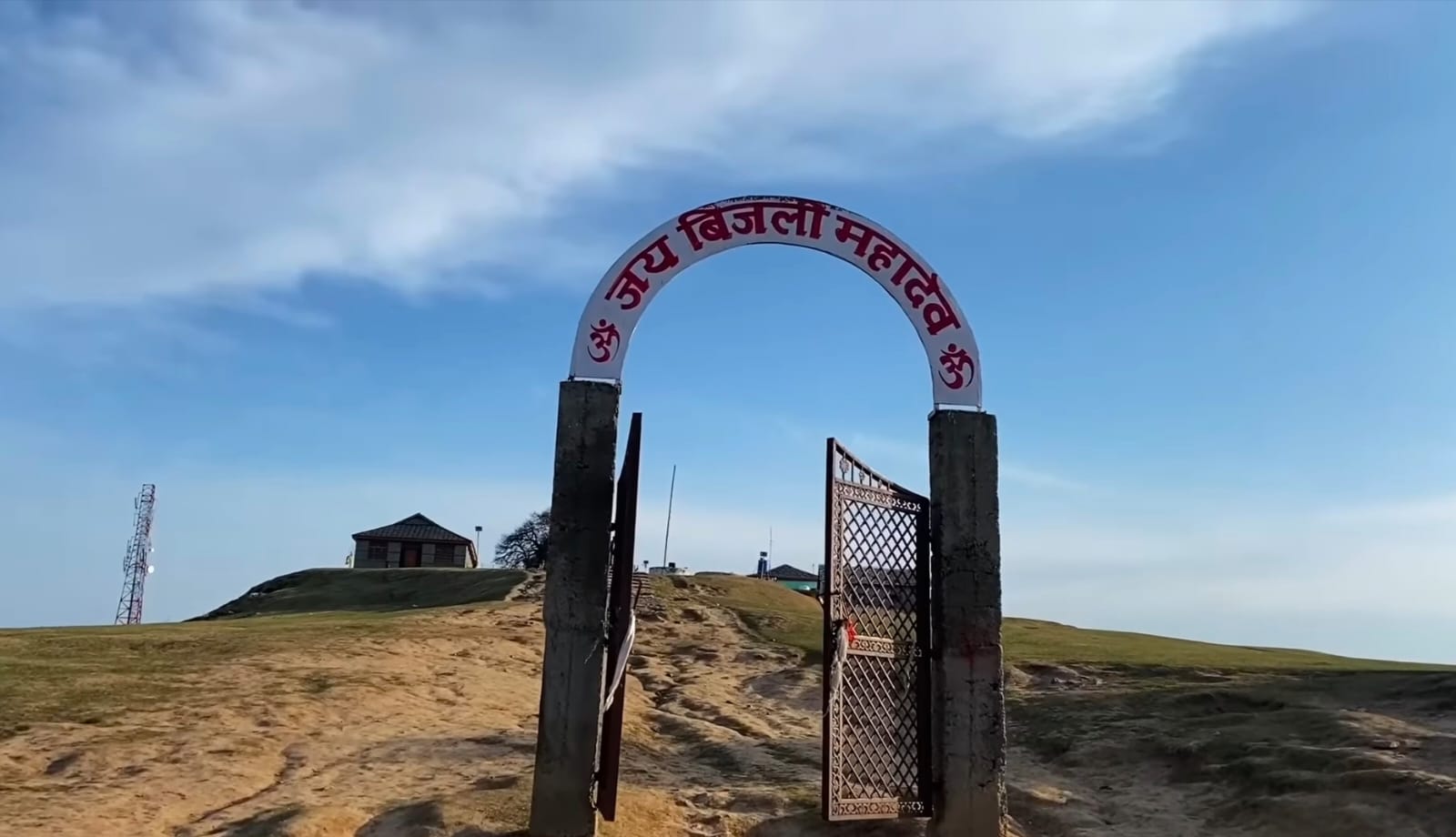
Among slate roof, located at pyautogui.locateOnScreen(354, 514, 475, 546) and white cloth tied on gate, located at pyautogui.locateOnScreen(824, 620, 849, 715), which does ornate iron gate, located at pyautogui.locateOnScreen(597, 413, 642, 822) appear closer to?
white cloth tied on gate, located at pyautogui.locateOnScreen(824, 620, 849, 715)

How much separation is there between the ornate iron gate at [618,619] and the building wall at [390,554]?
152ft

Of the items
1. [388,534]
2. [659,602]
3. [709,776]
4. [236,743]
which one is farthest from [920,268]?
[388,534]

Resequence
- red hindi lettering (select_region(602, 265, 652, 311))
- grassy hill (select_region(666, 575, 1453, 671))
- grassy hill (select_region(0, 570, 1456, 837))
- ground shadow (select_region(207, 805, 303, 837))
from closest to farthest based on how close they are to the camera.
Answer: ground shadow (select_region(207, 805, 303, 837)) < red hindi lettering (select_region(602, 265, 652, 311)) < grassy hill (select_region(0, 570, 1456, 837)) < grassy hill (select_region(666, 575, 1453, 671))

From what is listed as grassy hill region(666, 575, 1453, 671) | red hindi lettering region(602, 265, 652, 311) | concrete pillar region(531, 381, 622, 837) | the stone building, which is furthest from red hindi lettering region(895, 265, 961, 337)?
the stone building

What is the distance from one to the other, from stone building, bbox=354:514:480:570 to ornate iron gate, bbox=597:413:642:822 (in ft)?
152

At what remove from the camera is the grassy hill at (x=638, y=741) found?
810 centimetres

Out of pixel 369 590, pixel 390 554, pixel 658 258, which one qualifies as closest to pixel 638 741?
pixel 658 258

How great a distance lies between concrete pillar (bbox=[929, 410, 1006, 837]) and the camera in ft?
24.9

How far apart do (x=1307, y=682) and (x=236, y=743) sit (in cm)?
1254

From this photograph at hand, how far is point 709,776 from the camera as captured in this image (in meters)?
10.3

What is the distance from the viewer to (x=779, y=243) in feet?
26.3

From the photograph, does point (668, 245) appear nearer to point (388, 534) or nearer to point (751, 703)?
point (751, 703)

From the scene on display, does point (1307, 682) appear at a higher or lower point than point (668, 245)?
lower

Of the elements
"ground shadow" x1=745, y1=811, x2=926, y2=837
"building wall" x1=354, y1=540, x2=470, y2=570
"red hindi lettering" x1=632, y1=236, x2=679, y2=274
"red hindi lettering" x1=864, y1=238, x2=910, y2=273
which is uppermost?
"red hindi lettering" x1=864, y1=238, x2=910, y2=273
